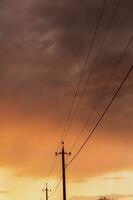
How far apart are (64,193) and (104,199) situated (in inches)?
3864

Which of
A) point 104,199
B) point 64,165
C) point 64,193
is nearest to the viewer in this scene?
point 64,193

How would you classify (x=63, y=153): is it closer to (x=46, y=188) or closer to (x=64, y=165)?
(x=64, y=165)

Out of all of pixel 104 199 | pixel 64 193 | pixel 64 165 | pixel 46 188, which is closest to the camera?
pixel 64 193

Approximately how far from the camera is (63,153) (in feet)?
187

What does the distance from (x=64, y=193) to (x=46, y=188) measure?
53879mm

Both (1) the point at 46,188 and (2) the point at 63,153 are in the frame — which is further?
(1) the point at 46,188

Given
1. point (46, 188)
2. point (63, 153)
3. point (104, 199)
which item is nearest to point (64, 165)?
point (63, 153)

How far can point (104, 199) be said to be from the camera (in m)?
147

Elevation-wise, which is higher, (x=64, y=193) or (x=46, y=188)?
(x=46, y=188)

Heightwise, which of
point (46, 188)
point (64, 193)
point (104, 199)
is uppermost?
point (104, 199)

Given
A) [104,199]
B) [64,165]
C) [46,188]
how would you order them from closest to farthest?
[64,165] < [46,188] < [104,199]

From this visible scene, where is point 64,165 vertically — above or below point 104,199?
below

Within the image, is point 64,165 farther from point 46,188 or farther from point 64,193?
point 46,188

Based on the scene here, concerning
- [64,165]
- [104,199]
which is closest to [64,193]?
[64,165]
